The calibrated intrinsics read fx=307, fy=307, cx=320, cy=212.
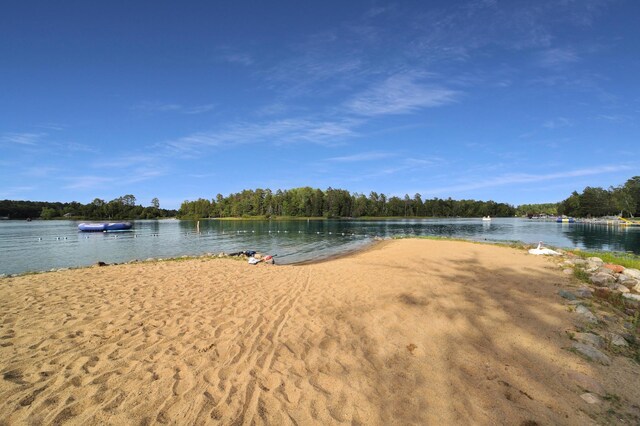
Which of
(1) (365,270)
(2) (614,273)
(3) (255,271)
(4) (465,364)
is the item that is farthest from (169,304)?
(2) (614,273)

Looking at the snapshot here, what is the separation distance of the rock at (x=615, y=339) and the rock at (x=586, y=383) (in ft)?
7.36

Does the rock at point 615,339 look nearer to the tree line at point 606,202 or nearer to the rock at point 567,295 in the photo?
the rock at point 567,295

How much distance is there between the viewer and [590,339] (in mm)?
7488

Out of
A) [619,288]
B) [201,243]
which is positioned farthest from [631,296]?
[201,243]

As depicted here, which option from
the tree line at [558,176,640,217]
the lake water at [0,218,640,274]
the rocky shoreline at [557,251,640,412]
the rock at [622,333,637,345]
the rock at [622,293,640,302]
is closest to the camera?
the rocky shoreline at [557,251,640,412]

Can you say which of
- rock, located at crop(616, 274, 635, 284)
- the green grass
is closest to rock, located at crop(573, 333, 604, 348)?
the green grass

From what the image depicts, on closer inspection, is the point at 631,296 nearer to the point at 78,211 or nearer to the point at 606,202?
the point at 606,202

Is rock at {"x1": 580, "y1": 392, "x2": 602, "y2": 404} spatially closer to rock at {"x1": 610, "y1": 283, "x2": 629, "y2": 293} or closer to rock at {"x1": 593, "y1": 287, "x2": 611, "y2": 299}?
rock at {"x1": 593, "y1": 287, "x2": 611, "y2": 299}

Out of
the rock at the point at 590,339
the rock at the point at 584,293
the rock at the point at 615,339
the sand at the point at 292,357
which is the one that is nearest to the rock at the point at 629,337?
the rock at the point at 615,339

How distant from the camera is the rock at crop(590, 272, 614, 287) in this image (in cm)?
1307

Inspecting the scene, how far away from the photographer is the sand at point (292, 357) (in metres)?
4.90

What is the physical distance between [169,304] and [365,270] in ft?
34.2

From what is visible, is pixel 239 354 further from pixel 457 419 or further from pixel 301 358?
pixel 457 419

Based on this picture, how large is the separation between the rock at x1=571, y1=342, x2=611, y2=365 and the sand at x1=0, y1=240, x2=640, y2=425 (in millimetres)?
204
